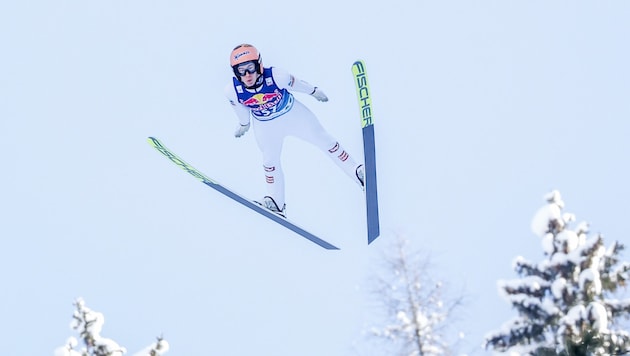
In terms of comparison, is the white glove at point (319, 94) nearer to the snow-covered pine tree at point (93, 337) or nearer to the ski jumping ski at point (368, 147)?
the ski jumping ski at point (368, 147)

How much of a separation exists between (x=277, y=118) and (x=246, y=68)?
1.04 meters

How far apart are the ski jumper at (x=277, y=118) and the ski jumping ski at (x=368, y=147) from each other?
460mm

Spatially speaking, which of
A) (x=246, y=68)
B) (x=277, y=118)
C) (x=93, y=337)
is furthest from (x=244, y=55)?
(x=93, y=337)

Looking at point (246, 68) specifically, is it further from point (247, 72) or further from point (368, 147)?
point (368, 147)

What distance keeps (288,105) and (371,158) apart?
4.14 feet

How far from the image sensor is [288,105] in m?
16.5

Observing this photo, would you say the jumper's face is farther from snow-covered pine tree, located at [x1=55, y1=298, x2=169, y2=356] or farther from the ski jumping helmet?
snow-covered pine tree, located at [x1=55, y1=298, x2=169, y2=356]

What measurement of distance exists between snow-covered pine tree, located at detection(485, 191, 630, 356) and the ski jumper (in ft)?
14.1

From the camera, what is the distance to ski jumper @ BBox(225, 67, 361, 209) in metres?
16.0

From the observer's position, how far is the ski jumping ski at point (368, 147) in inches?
639

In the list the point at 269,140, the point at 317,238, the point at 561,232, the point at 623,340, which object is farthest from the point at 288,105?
the point at 623,340

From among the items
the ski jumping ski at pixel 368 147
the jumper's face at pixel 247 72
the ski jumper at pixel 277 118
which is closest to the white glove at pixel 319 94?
the ski jumper at pixel 277 118

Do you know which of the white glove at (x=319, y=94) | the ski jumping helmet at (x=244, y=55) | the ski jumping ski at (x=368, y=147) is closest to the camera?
the ski jumping helmet at (x=244, y=55)

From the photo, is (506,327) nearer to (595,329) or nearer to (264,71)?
(595,329)
